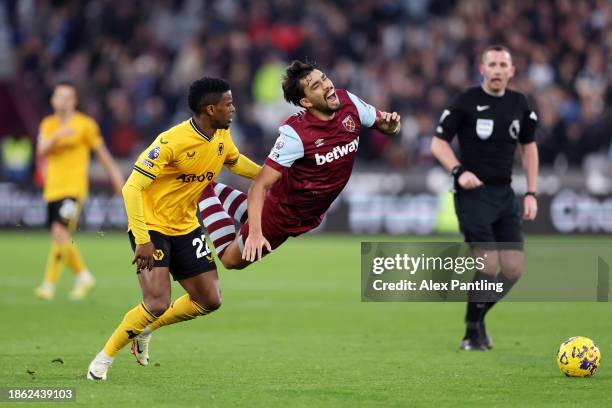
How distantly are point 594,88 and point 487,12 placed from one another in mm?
3207

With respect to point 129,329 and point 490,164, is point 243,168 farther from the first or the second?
point 490,164

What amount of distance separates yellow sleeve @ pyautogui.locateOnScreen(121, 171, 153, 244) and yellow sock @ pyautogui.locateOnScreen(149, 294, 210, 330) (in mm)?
914

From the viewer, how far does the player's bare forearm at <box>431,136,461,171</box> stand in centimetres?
1060

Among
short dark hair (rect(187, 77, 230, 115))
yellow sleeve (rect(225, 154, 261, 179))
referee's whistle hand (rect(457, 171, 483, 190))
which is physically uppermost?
short dark hair (rect(187, 77, 230, 115))

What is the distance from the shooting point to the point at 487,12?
25.0m

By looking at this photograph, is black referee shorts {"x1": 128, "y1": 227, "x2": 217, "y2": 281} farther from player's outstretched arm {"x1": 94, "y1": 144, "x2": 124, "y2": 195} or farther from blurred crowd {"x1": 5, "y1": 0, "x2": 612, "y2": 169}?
blurred crowd {"x1": 5, "y1": 0, "x2": 612, "y2": 169}

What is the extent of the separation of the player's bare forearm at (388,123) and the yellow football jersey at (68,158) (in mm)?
5916

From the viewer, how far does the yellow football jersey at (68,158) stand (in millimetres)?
14398

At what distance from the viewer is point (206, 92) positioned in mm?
8805

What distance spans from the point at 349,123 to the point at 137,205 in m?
1.75

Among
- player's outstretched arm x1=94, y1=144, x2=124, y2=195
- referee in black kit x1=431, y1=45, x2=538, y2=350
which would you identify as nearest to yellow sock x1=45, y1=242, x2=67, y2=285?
player's outstretched arm x1=94, y1=144, x2=124, y2=195

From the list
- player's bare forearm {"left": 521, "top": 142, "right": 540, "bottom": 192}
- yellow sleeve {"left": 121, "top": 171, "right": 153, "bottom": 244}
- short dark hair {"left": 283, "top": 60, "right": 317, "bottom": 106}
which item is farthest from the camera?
player's bare forearm {"left": 521, "top": 142, "right": 540, "bottom": 192}

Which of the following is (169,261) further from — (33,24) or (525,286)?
(33,24)

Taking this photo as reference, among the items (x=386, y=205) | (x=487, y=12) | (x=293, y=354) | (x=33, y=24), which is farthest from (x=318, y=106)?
(x=33, y=24)
